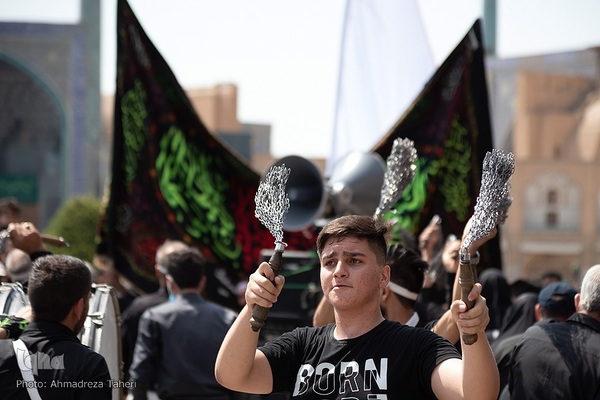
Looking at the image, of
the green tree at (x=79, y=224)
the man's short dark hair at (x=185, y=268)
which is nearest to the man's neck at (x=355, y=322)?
the man's short dark hair at (x=185, y=268)

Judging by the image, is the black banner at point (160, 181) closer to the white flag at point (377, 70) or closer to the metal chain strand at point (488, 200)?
the white flag at point (377, 70)

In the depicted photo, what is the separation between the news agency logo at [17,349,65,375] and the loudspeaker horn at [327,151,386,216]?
107 inches

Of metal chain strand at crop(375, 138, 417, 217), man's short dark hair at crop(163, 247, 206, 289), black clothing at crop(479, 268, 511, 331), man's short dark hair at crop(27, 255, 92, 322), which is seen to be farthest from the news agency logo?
black clothing at crop(479, 268, 511, 331)

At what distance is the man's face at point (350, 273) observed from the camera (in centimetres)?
252

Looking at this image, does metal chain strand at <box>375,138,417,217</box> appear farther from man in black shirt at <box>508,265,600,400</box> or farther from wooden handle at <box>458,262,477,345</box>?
wooden handle at <box>458,262,477,345</box>

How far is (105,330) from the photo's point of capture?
11.9ft

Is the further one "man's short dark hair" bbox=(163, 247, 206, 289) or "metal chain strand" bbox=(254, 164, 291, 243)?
"man's short dark hair" bbox=(163, 247, 206, 289)

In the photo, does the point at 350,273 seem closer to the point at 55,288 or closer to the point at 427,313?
the point at 55,288

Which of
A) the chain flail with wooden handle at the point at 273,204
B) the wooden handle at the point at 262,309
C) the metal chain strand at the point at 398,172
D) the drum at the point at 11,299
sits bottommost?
the drum at the point at 11,299

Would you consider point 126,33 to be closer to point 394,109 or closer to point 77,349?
point 394,109

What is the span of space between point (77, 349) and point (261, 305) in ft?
2.69

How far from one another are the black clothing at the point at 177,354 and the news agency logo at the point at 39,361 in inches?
64.0

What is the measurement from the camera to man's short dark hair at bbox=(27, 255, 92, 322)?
3.06 m

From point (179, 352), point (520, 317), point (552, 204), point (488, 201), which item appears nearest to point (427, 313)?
point (179, 352)
